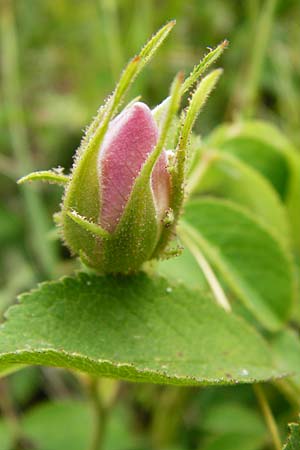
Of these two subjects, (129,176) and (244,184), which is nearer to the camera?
(129,176)

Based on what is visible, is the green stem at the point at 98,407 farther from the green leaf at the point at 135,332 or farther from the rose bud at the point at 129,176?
the rose bud at the point at 129,176

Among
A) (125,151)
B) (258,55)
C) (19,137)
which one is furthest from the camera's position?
(19,137)

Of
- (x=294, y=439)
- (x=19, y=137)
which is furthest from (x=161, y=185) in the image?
(x=19, y=137)

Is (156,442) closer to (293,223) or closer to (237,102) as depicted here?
(293,223)

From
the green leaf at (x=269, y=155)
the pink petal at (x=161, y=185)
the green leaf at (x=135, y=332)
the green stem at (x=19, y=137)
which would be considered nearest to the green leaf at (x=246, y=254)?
the green leaf at (x=135, y=332)

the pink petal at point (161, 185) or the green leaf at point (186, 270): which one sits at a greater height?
the pink petal at point (161, 185)

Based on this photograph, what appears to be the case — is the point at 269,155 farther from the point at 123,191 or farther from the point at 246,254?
the point at 123,191

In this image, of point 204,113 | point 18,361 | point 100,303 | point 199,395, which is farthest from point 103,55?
point 18,361
